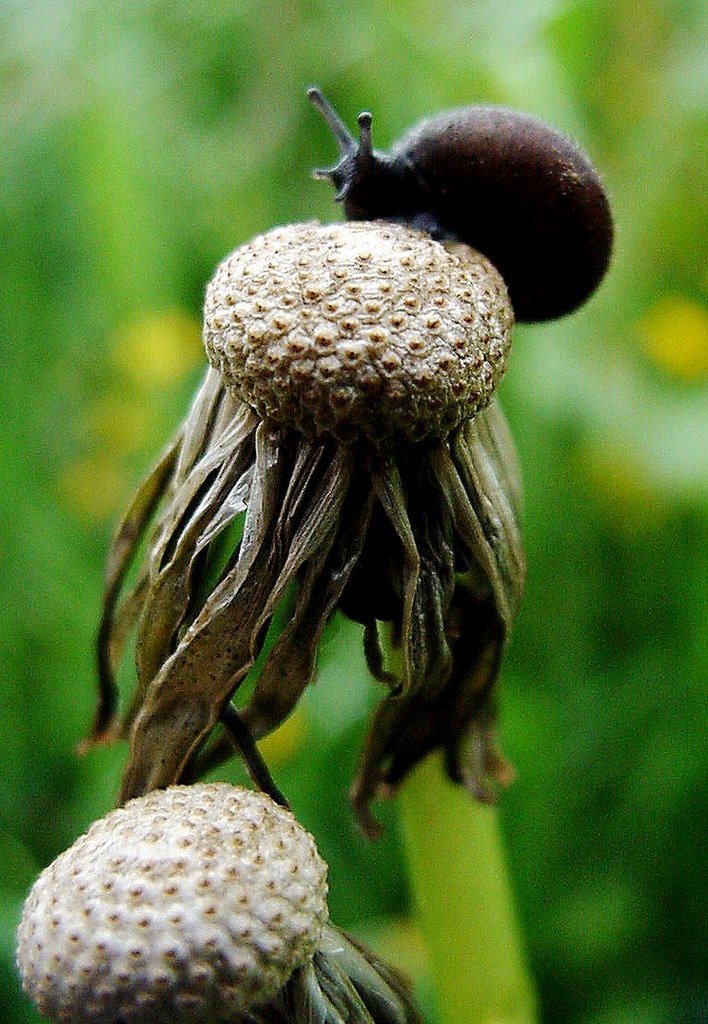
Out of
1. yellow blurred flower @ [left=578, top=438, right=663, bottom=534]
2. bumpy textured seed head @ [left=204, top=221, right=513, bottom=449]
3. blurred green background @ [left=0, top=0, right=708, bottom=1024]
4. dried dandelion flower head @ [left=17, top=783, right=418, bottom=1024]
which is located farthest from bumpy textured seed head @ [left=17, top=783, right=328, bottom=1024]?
yellow blurred flower @ [left=578, top=438, right=663, bottom=534]

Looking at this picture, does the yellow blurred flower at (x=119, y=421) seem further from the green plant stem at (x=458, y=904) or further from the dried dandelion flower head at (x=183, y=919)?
the dried dandelion flower head at (x=183, y=919)

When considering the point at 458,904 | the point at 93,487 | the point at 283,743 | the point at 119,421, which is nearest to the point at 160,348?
the point at 119,421

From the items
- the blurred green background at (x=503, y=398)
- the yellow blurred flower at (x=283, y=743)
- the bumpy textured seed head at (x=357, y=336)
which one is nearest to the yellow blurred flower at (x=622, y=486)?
the blurred green background at (x=503, y=398)

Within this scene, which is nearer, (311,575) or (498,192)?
→ (311,575)

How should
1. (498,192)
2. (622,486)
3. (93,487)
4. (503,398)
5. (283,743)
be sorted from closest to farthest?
(498,192)
(283,743)
(622,486)
(503,398)
(93,487)

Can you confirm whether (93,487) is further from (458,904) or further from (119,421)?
(458,904)

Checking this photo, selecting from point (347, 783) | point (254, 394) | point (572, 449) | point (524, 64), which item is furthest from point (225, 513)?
point (524, 64)
